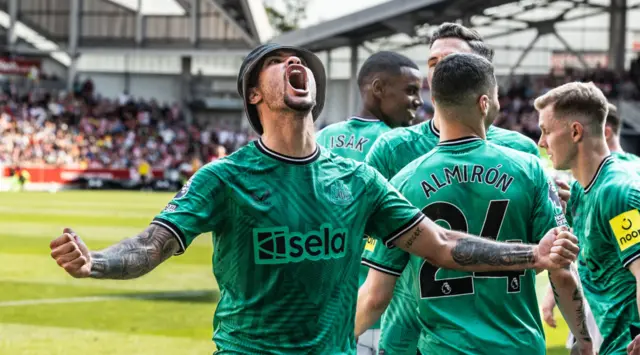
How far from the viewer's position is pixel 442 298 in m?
4.32

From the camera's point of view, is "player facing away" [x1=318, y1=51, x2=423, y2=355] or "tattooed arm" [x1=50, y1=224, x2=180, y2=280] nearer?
"tattooed arm" [x1=50, y1=224, x2=180, y2=280]

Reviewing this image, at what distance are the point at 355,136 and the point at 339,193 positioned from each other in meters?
2.95

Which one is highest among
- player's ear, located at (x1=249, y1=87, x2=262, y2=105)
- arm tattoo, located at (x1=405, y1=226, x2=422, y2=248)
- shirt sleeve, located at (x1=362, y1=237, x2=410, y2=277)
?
player's ear, located at (x1=249, y1=87, x2=262, y2=105)

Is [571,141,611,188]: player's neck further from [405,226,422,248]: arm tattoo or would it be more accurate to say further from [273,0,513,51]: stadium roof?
[273,0,513,51]: stadium roof

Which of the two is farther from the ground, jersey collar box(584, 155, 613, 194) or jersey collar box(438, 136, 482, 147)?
jersey collar box(438, 136, 482, 147)

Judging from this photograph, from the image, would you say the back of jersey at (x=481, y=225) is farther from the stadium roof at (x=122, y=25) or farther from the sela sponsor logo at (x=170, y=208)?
the stadium roof at (x=122, y=25)

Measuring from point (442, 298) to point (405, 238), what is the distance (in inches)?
15.3

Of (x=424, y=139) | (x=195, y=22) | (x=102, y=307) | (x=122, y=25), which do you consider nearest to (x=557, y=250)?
(x=424, y=139)

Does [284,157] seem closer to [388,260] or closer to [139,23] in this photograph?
[388,260]

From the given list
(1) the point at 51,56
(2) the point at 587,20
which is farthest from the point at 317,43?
(1) the point at 51,56

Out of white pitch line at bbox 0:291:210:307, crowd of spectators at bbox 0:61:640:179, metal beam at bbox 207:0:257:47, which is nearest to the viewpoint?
white pitch line at bbox 0:291:210:307

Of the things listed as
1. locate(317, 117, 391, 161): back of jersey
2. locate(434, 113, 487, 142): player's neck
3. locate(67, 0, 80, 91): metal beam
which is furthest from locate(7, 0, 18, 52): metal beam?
locate(434, 113, 487, 142): player's neck

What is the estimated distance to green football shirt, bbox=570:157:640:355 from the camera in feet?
16.3

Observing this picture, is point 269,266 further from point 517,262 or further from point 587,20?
point 587,20
